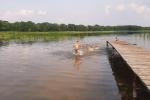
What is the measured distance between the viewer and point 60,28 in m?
198

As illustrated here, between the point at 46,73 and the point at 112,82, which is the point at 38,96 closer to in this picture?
the point at 112,82

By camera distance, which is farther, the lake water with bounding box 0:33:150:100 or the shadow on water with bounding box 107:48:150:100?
the lake water with bounding box 0:33:150:100

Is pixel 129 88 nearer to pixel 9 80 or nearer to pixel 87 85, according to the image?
pixel 87 85

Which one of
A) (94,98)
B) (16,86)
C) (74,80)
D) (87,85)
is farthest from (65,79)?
(94,98)

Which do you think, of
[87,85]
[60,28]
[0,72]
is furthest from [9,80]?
[60,28]

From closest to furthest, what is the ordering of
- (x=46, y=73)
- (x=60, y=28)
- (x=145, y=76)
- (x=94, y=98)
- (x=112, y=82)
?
(x=145, y=76) < (x=94, y=98) < (x=112, y=82) < (x=46, y=73) < (x=60, y=28)

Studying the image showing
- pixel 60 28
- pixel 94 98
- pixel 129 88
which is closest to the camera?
pixel 94 98

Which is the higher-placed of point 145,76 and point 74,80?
point 145,76

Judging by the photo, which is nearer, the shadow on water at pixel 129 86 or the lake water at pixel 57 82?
the shadow on water at pixel 129 86

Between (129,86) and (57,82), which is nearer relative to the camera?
(129,86)

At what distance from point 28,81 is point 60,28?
6976 inches

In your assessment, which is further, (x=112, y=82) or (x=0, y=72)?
(x=0, y=72)

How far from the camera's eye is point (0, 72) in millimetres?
25734

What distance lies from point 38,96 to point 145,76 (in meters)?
6.37
